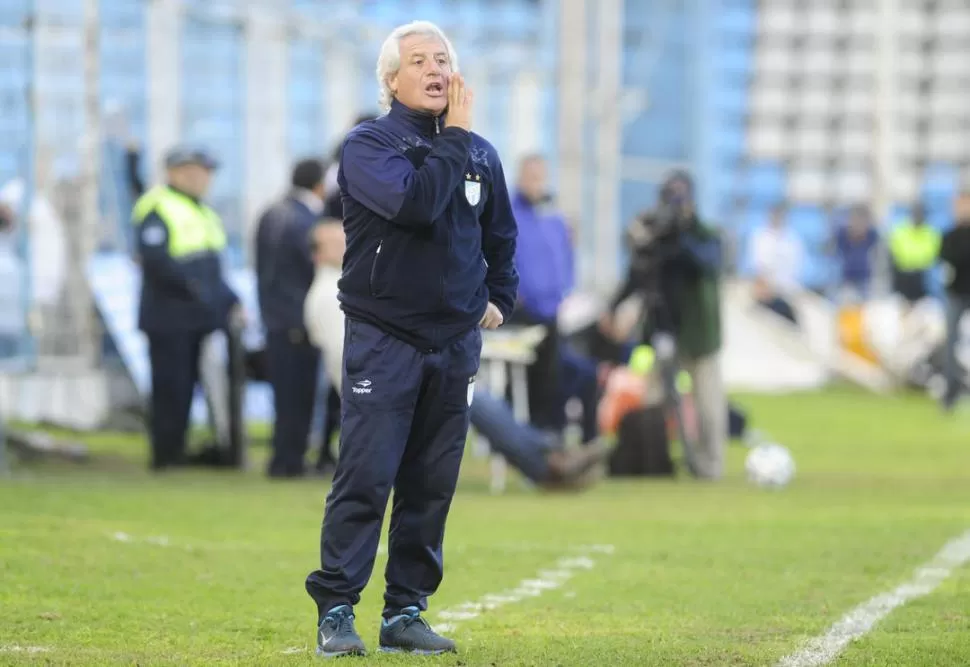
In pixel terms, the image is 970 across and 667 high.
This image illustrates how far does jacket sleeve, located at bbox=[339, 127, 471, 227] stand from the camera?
650 centimetres

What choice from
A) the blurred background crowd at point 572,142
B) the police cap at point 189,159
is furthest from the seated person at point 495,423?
the blurred background crowd at point 572,142

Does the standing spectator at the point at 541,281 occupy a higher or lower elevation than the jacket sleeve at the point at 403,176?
lower

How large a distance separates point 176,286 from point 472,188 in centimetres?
874

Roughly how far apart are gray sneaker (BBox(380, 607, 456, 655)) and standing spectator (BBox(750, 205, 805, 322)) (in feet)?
78.7

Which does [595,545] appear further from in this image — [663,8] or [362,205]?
[663,8]

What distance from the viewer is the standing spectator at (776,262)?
30.6 metres

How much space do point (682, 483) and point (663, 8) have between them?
1627cm

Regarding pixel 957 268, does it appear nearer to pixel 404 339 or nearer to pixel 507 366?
pixel 507 366

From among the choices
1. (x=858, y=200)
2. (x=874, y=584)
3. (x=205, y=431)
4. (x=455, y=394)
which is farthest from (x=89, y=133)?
(x=858, y=200)

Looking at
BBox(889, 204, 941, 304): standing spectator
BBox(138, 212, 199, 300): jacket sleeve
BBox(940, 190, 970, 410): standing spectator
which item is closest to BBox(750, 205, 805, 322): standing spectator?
BBox(889, 204, 941, 304): standing spectator

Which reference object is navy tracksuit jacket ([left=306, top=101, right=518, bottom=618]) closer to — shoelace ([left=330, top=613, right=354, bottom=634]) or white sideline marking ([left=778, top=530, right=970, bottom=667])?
shoelace ([left=330, top=613, right=354, bottom=634])

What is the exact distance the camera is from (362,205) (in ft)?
21.8

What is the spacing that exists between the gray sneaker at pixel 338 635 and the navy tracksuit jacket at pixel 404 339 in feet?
0.12

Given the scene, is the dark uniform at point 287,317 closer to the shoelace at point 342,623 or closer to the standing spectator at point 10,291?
the standing spectator at point 10,291
